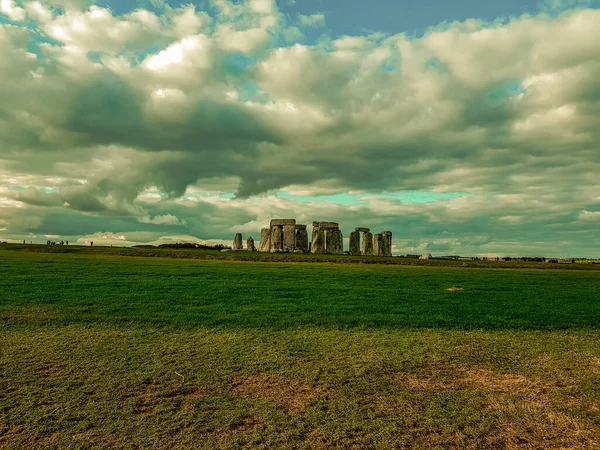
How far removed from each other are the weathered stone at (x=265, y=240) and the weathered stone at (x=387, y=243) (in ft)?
40.8

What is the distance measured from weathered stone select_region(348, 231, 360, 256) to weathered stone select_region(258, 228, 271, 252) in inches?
339

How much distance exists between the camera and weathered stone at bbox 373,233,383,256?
48.6 meters

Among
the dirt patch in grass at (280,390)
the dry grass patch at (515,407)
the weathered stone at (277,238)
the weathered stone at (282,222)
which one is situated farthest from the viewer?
the weathered stone at (282,222)

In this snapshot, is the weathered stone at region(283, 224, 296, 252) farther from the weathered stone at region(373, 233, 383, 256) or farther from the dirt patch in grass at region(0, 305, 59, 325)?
the dirt patch in grass at region(0, 305, 59, 325)

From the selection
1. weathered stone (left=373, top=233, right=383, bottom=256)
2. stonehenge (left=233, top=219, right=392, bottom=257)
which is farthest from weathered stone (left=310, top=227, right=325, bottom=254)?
weathered stone (left=373, top=233, right=383, bottom=256)

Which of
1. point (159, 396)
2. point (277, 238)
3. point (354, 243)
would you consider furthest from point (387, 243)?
point (159, 396)

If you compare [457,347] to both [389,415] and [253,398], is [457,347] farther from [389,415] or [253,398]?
[253,398]

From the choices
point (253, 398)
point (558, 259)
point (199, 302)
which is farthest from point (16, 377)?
point (558, 259)

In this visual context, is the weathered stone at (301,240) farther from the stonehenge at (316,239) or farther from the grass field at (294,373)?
the grass field at (294,373)

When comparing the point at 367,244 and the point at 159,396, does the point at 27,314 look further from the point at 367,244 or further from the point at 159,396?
the point at 367,244

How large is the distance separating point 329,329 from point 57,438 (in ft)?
18.8

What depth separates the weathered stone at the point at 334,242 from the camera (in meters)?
46.8

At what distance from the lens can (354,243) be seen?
48.4 metres

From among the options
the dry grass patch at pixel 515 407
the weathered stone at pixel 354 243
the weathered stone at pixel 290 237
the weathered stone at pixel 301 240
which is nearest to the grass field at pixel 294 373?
the dry grass patch at pixel 515 407
